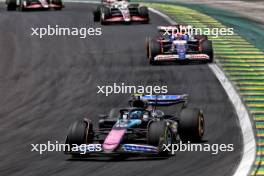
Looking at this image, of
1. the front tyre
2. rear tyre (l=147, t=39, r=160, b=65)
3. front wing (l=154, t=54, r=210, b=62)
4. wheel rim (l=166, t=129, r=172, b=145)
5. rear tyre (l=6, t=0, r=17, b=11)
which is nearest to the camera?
the front tyre

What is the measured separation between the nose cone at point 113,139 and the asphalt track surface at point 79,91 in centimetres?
28

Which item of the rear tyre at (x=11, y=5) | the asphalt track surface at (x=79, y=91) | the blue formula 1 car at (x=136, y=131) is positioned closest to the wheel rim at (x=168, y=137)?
the blue formula 1 car at (x=136, y=131)

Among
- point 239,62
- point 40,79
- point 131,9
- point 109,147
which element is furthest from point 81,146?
point 131,9

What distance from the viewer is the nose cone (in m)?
18.0

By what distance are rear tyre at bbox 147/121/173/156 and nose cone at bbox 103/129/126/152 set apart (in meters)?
0.60

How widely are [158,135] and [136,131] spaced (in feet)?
2.55

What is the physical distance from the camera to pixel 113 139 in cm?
1828

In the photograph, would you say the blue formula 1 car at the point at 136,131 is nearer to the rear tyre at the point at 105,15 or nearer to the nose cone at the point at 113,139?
the nose cone at the point at 113,139

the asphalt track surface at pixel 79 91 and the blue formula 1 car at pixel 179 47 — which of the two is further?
the blue formula 1 car at pixel 179 47

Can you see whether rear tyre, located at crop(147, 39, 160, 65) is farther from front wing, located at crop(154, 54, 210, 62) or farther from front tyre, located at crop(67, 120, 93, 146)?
front tyre, located at crop(67, 120, 93, 146)

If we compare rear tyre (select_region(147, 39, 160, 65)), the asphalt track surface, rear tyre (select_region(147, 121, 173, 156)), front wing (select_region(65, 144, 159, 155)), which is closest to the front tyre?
front wing (select_region(65, 144, 159, 155))

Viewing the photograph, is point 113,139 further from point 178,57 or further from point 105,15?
point 105,15

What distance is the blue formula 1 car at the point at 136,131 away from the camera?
18141 millimetres

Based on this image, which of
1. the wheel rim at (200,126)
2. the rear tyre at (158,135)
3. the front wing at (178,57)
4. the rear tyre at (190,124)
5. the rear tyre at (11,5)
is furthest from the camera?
the rear tyre at (11,5)
